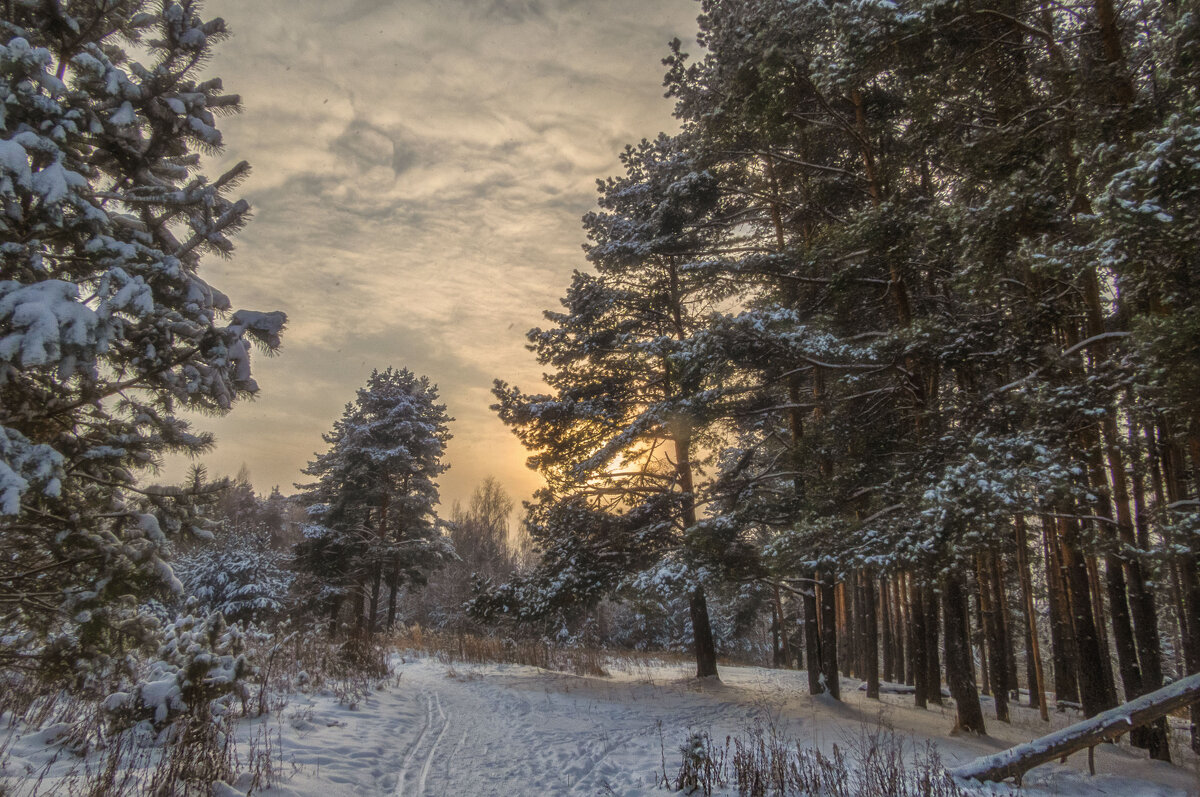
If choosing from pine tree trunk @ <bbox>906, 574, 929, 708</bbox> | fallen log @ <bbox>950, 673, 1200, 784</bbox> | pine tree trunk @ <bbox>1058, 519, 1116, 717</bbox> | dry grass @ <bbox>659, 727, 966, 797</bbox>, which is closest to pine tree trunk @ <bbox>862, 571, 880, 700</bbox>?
pine tree trunk @ <bbox>906, 574, 929, 708</bbox>

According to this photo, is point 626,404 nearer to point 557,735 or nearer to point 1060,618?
point 557,735

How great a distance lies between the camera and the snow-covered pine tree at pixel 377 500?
22000 mm

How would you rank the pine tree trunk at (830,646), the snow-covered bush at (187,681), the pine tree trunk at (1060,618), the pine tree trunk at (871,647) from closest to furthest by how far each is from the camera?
the snow-covered bush at (187,681), the pine tree trunk at (830,646), the pine tree trunk at (1060,618), the pine tree trunk at (871,647)


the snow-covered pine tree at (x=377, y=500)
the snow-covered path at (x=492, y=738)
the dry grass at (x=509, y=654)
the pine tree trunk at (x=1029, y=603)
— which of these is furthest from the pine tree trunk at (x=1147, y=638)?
the snow-covered pine tree at (x=377, y=500)

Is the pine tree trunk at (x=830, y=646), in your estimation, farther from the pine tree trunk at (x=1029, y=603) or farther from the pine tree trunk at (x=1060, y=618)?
the pine tree trunk at (x=1060, y=618)

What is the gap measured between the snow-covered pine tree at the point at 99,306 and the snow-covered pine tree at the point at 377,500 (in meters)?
17.3

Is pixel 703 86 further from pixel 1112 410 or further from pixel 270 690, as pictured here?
pixel 270 690

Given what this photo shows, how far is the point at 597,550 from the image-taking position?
1315 cm

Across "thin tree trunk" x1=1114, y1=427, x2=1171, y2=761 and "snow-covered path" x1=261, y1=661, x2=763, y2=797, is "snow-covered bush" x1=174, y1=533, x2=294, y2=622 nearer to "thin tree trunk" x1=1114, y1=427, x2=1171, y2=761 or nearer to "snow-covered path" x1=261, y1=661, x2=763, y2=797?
"snow-covered path" x1=261, y1=661, x2=763, y2=797

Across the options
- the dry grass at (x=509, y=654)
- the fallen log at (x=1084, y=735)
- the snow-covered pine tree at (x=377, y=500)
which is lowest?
the dry grass at (x=509, y=654)

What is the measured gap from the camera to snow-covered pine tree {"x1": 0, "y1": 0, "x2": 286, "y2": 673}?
374 centimetres

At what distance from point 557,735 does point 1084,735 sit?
6699 mm

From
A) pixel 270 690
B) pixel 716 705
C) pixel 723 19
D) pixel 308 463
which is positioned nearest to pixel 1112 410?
→ pixel 716 705

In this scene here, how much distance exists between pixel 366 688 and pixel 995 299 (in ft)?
43.8
